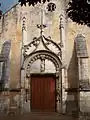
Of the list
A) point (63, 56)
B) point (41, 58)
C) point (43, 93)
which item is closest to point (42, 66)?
point (41, 58)

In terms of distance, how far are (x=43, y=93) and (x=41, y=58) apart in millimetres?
2143

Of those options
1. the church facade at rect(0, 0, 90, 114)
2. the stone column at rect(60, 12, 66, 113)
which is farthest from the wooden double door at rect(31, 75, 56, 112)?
the stone column at rect(60, 12, 66, 113)

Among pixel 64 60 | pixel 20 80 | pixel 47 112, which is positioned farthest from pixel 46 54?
pixel 47 112

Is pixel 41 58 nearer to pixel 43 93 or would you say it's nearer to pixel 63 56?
pixel 63 56

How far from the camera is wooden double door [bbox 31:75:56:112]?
670 inches

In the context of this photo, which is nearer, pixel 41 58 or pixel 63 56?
pixel 63 56

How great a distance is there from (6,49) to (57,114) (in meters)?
5.00

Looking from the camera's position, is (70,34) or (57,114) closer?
(57,114)

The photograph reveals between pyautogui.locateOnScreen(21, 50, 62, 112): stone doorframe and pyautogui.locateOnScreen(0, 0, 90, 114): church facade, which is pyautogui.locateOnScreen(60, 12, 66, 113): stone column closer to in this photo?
pyautogui.locateOnScreen(0, 0, 90, 114): church facade

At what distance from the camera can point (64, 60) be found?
17125 millimetres

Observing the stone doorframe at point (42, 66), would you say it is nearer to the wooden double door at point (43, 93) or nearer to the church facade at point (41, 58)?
the church facade at point (41, 58)

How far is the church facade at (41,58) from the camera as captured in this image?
1662 cm

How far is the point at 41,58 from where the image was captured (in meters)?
17.3

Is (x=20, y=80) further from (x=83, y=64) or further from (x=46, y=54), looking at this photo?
(x=83, y=64)
